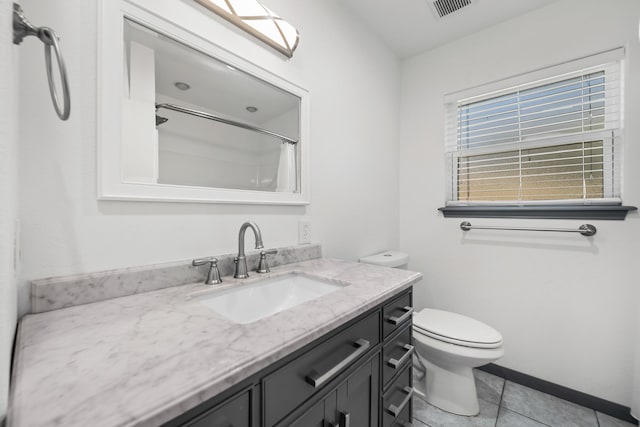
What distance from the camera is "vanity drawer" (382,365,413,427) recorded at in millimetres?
988

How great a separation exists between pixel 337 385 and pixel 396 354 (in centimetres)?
42

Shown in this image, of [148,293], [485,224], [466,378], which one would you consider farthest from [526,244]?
[148,293]

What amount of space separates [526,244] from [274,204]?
5.45 ft

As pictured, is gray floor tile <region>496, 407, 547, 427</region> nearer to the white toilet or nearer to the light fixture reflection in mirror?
the white toilet

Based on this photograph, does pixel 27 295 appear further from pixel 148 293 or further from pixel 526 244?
pixel 526 244

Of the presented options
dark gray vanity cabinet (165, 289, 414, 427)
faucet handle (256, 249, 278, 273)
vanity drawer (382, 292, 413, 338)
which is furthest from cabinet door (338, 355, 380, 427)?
faucet handle (256, 249, 278, 273)

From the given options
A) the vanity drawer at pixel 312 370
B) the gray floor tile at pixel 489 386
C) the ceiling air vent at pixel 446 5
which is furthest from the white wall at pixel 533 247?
the vanity drawer at pixel 312 370

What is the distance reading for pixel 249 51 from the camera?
1.18 metres

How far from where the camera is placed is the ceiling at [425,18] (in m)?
1.68

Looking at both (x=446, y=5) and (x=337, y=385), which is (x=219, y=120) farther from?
(x=446, y=5)

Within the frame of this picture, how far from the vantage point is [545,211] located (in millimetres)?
1623

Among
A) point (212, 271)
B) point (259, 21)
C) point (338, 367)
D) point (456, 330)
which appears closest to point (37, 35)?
point (212, 271)

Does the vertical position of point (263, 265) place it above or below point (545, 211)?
below

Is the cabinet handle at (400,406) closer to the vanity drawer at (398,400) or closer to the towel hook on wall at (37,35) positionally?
the vanity drawer at (398,400)
